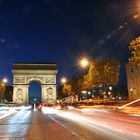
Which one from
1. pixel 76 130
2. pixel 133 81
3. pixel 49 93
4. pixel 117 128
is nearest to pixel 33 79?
pixel 49 93

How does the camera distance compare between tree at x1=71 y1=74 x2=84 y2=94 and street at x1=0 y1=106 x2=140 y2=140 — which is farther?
tree at x1=71 y1=74 x2=84 y2=94

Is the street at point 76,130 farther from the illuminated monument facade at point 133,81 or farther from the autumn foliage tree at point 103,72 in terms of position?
the illuminated monument facade at point 133,81

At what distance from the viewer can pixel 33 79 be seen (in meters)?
126

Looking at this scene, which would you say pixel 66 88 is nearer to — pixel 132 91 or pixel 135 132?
pixel 132 91

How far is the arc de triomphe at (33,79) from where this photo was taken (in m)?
121

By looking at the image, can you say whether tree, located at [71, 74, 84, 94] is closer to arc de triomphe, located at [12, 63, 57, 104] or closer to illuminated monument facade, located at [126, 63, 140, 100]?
arc de triomphe, located at [12, 63, 57, 104]

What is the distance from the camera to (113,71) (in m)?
67.6

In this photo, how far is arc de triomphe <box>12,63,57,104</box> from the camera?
121 metres

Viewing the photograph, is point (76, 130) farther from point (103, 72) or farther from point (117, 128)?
point (103, 72)

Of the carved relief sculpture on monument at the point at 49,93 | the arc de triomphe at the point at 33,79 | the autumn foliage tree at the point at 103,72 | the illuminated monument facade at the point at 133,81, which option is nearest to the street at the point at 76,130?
the autumn foliage tree at the point at 103,72

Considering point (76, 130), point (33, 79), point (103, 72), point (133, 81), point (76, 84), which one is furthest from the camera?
point (33, 79)

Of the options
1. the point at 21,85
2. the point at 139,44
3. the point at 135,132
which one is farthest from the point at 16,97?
the point at 135,132

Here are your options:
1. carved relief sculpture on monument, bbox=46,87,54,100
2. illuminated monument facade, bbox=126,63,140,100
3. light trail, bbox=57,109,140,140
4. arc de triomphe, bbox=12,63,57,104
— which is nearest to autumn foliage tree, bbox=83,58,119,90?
illuminated monument facade, bbox=126,63,140,100

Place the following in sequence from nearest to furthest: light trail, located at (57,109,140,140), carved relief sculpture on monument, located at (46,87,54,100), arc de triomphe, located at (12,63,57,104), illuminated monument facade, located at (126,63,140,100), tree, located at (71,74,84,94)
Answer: light trail, located at (57,109,140,140) < illuminated monument facade, located at (126,63,140,100) < tree, located at (71,74,84,94) < arc de triomphe, located at (12,63,57,104) < carved relief sculpture on monument, located at (46,87,54,100)
